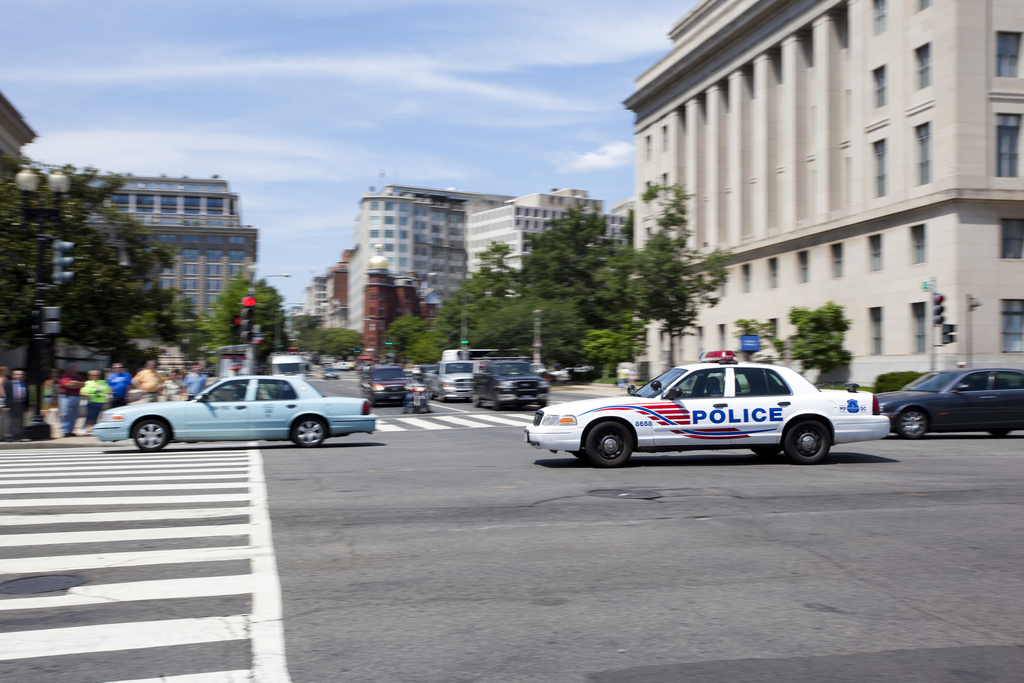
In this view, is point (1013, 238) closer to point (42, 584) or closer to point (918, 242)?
point (918, 242)

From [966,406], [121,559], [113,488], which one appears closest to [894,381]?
[966,406]

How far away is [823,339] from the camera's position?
4606 centimetres

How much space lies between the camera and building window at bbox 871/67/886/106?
4472 centimetres

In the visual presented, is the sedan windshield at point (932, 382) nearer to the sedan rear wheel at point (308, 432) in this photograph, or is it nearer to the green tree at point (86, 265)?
the sedan rear wheel at point (308, 432)

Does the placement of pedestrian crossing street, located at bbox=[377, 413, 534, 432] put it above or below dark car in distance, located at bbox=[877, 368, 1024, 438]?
below

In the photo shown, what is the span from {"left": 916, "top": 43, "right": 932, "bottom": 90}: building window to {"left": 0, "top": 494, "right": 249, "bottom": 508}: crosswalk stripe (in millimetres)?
40248

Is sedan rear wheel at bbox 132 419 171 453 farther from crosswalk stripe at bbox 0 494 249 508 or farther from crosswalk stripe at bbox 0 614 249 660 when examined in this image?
crosswalk stripe at bbox 0 614 249 660

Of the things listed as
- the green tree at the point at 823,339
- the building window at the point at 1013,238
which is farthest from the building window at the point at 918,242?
the green tree at the point at 823,339

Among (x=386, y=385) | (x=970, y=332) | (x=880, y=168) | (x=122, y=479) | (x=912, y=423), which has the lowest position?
(x=122, y=479)

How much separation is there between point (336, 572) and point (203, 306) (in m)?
160

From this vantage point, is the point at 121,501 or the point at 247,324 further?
the point at 247,324

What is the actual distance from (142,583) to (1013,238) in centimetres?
4229

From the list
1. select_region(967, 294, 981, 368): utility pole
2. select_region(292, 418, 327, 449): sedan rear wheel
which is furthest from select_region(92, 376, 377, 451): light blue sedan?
select_region(967, 294, 981, 368): utility pole

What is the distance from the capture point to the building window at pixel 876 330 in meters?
45.1
